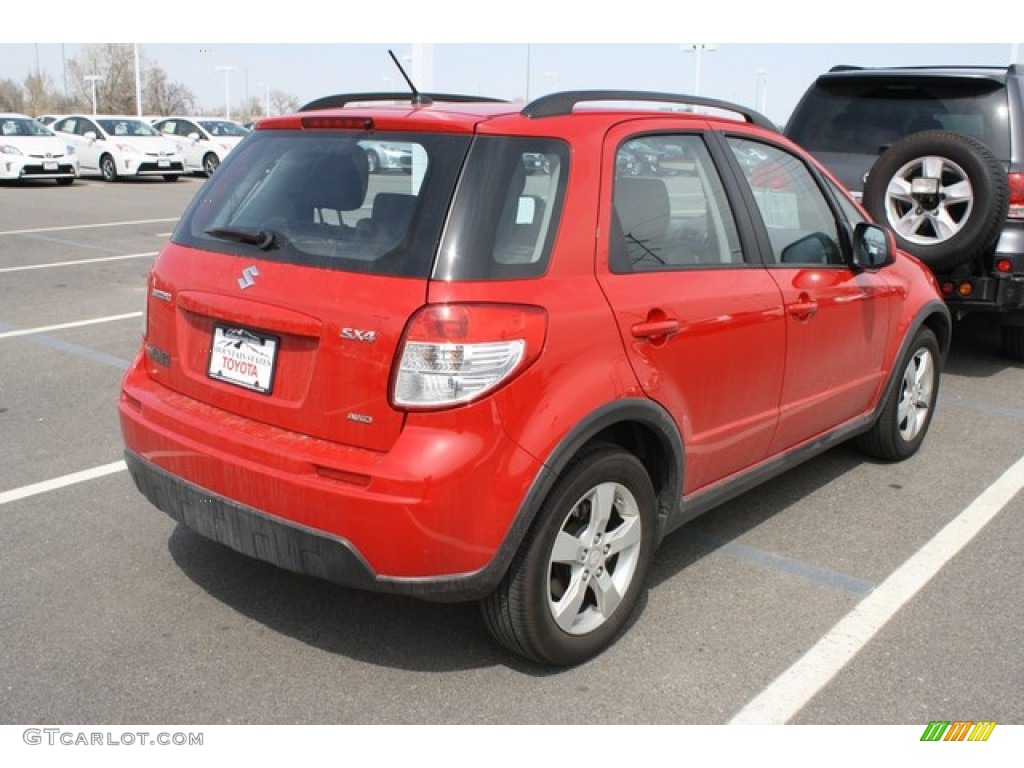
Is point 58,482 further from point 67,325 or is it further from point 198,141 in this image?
point 198,141

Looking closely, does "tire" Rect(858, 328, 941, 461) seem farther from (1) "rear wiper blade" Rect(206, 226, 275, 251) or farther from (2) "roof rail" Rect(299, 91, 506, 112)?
(1) "rear wiper blade" Rect(206, 226, 275, 251)

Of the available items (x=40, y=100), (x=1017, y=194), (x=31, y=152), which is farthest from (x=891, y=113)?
(x=40, y=100)

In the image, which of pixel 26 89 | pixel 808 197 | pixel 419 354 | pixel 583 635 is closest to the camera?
pixel 419 354

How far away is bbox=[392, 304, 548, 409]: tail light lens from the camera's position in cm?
281

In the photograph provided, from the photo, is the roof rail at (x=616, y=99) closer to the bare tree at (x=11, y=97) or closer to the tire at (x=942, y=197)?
the tire at (x=942, y=197)

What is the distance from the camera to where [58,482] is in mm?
4691

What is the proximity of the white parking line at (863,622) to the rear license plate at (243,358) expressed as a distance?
1728 mm

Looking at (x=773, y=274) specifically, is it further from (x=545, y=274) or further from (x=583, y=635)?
(x=583, y=635)

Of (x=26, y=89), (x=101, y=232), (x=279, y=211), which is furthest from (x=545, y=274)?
(x=26, y=89)

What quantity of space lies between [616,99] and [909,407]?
2705mm

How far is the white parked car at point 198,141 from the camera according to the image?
89.9ft

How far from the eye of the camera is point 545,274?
9.91ft

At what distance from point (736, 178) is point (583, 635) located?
1.80 m
